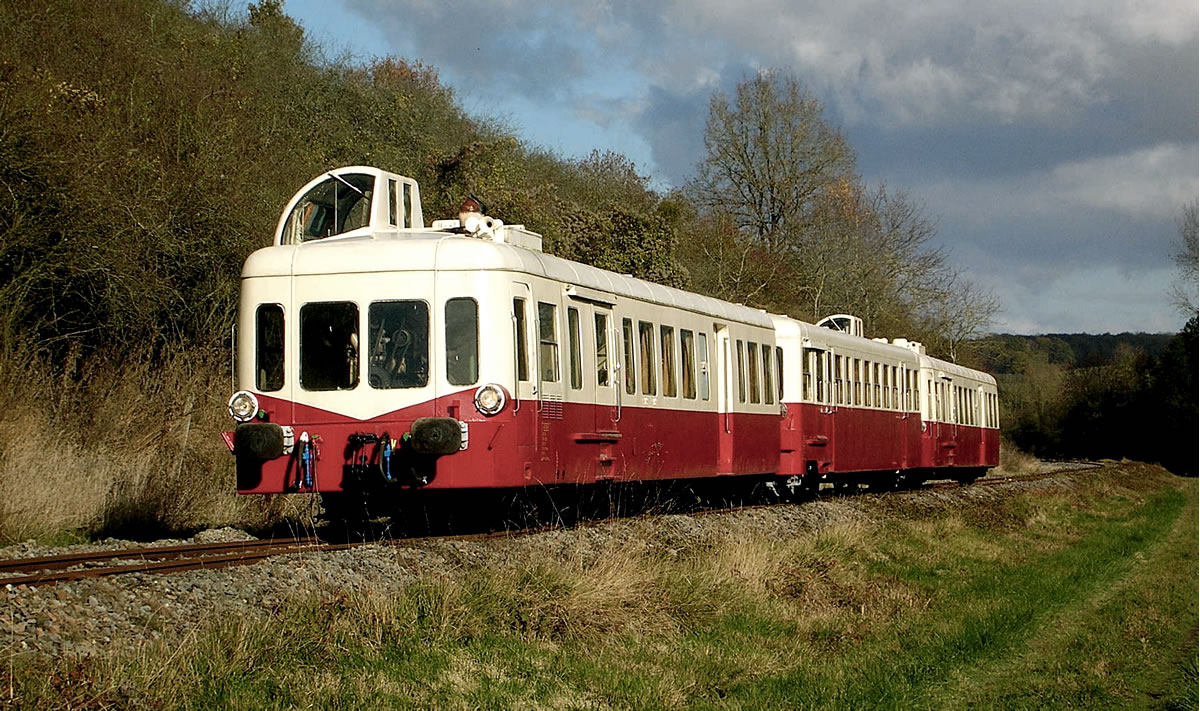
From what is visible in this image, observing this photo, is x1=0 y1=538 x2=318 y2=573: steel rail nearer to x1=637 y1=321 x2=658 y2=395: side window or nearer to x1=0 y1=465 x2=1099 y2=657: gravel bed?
x1=0 y1=465 x2=1099 y2=657: gravel bed

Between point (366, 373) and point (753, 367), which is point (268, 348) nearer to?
point (366, 373)

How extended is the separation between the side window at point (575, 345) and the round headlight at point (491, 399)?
1.55 meters

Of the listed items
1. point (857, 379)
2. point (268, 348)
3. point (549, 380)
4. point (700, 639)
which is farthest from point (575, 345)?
point (857, 379)

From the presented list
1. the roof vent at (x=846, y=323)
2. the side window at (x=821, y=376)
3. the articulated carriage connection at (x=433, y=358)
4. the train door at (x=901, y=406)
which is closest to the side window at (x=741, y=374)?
the articulated carriage connection at (x=433, y=358)

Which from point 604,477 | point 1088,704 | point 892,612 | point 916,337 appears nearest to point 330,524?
point 604,477

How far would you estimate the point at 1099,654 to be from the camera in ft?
34.9

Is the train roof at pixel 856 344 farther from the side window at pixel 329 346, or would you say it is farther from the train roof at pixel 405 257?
the side window at pixel 329 346

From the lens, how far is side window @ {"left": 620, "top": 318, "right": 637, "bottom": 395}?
14.9m

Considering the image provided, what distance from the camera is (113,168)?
66.5ft

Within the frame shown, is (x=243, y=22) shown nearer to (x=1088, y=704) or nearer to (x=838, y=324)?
(x=838, y=324)

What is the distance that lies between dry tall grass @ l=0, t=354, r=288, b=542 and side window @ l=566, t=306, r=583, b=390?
452cm

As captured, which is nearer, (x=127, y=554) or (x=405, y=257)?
(x=127, y=554)

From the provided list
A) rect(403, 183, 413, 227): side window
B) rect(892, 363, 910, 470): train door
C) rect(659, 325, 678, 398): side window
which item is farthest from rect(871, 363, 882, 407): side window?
rect(403, 183, 413, 227): side window

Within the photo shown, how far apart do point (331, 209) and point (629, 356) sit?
136 inches
